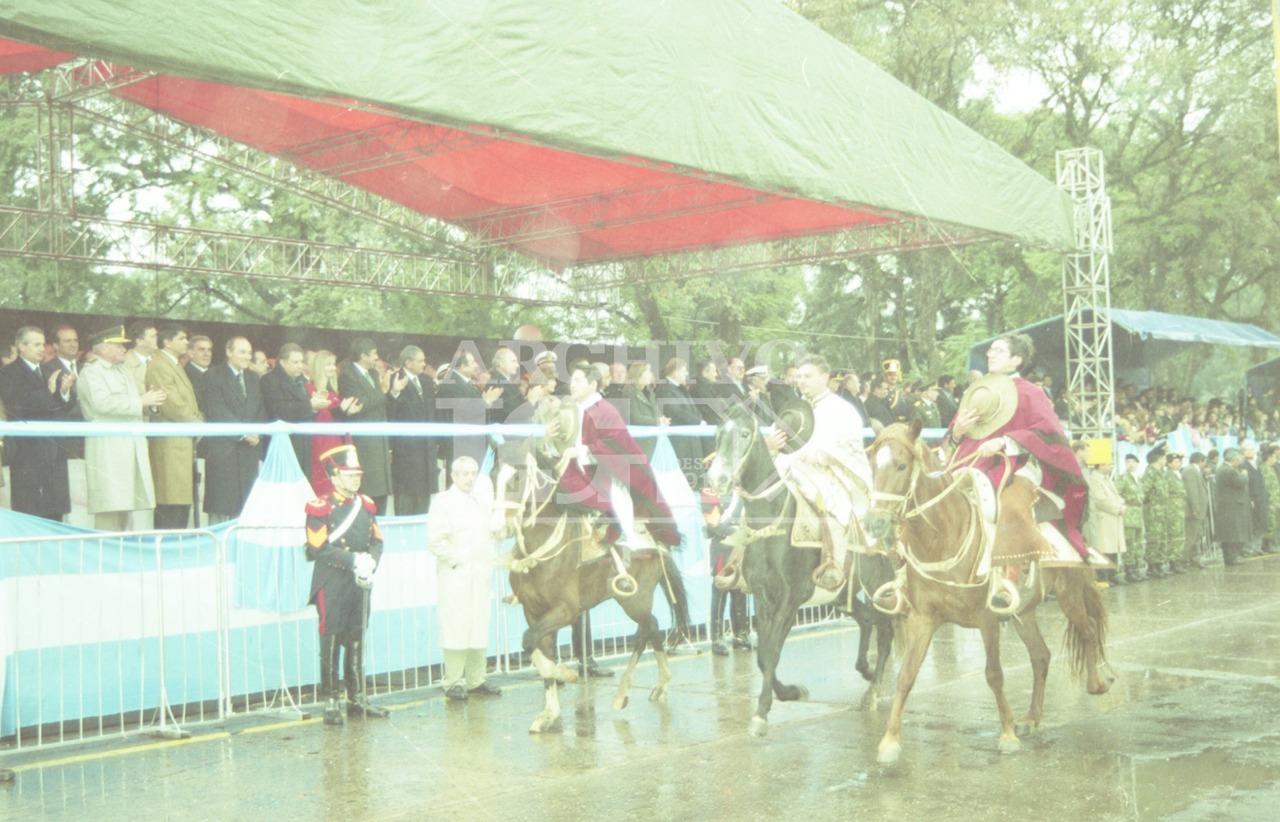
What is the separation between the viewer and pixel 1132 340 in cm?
2391

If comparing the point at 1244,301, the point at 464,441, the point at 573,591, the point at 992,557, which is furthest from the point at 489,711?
the point at 1244,301

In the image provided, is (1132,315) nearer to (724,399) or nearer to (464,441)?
(724,399)

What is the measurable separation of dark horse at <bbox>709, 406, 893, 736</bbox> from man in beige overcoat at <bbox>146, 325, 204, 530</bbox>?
15.1ft

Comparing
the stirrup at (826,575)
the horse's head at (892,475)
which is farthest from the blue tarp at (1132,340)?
the horse's head at (892,475)

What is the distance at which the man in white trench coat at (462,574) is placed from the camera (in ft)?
33.0

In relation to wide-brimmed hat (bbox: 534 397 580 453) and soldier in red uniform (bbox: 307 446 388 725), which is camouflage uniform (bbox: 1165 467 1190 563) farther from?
soldier in red uniform (bbox: 307 446 388 725)

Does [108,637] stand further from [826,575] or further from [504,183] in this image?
[504,183]

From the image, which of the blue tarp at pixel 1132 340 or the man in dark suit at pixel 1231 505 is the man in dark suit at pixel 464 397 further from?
the man in dark suit at pixel 1231 505

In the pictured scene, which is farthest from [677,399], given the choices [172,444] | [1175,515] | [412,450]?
[1175,515]

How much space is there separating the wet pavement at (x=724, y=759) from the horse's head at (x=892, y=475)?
1.39m

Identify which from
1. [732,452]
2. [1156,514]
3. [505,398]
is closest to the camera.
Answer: [732,452]

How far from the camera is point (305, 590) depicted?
9938 mm

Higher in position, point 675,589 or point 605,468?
point 605,468

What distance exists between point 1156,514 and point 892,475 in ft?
42.5
